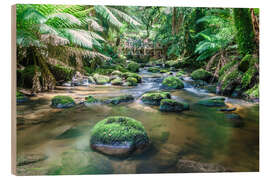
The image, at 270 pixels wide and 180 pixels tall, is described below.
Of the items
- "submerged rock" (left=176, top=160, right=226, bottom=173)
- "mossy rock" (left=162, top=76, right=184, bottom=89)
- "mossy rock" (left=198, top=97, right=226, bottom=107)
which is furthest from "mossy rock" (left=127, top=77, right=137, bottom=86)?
"submerged rock" (left=176, top=160, right=226, bottom=173)

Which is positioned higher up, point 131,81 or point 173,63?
point 173,63

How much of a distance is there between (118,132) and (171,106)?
59 cm

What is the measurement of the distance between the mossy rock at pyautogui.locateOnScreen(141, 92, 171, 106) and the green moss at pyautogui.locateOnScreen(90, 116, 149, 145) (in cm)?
24

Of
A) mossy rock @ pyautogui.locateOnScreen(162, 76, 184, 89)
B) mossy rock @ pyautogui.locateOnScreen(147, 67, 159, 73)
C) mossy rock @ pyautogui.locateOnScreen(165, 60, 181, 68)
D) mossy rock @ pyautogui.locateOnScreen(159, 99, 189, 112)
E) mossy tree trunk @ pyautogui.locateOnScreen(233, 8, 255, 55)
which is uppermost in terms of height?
mossy tree trunk @ pyautogui.locateOnScreen(233, 8, 255, 55)

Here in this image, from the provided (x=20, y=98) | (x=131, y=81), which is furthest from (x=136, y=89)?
(x=20, y=98)

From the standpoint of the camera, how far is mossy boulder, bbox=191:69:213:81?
2.06m

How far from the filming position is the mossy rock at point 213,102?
2025 mm

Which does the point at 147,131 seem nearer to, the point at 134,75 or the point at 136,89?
the point at 136,89

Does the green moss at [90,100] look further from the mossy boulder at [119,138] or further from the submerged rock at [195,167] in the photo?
the submerged rock at [195,167]

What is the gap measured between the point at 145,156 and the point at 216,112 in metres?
0.84

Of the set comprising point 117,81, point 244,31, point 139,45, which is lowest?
point 117,81

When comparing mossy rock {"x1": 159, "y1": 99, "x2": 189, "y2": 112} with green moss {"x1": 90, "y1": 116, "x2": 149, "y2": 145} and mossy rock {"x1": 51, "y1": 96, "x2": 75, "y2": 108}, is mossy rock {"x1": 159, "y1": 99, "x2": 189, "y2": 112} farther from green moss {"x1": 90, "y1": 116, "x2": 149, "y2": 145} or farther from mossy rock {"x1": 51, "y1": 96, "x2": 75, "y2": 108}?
mossy rock {"x1": 51, "y1": 96, "x2": 75, "y2": 108}

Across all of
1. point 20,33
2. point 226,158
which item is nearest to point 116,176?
point 226,158

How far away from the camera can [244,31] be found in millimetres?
2123
